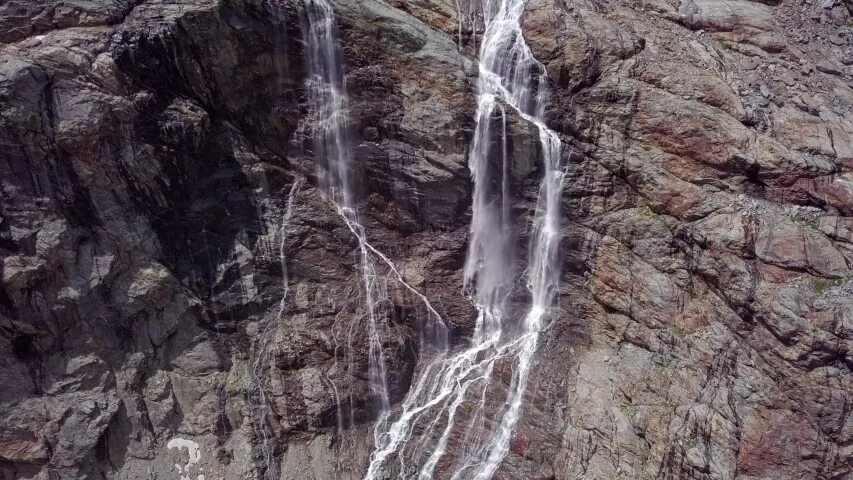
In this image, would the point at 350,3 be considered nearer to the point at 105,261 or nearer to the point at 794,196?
the point at 105,261

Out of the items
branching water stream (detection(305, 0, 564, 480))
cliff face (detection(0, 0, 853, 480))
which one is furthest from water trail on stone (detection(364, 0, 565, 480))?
cliff face (detection(0, 0, 853, 480))

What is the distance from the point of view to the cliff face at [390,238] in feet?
53.8

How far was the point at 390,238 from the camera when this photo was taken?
2117cm

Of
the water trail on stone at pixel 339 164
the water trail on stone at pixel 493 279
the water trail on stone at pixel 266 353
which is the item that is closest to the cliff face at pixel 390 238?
the water trail on stone at pixel 266 353

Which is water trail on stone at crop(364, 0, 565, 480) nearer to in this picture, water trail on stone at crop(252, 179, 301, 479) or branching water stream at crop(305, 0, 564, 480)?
branching water stream at crop(305, 0, 564, 480)

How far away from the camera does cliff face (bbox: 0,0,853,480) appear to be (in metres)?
16.4

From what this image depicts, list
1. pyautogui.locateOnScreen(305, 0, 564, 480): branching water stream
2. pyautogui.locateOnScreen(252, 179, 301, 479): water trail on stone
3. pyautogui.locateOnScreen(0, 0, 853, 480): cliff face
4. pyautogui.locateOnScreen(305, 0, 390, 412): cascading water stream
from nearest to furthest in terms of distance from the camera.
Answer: pyautogui.locateOnScreen(0, 0, 853, 480): cliff face
pyautogui.locateOnScreen(252, 179, 301, 479): water trail on stone
pyautogui.locateOnScreen(305, 0, 564, 480): branching water stream
pyautogui.locateOnScreen(305, 0, 390, 412): cascading water stream

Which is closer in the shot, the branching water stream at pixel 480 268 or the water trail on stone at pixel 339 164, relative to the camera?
the branching water stream at pixel 480 268

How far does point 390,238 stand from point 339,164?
11.2ft

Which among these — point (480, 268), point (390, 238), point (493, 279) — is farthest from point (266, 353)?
point (493, 279)

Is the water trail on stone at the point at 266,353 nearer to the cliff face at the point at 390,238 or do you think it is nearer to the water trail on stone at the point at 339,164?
the cliff face at the point at 390,238

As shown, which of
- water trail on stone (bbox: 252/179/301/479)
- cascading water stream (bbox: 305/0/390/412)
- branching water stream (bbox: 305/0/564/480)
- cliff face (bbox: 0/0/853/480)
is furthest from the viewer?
cascading water stream (bbox: 305/0/390/412)

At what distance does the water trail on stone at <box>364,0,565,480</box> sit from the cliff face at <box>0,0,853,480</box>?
0.52m

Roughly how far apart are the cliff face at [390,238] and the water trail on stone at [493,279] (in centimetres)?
52
